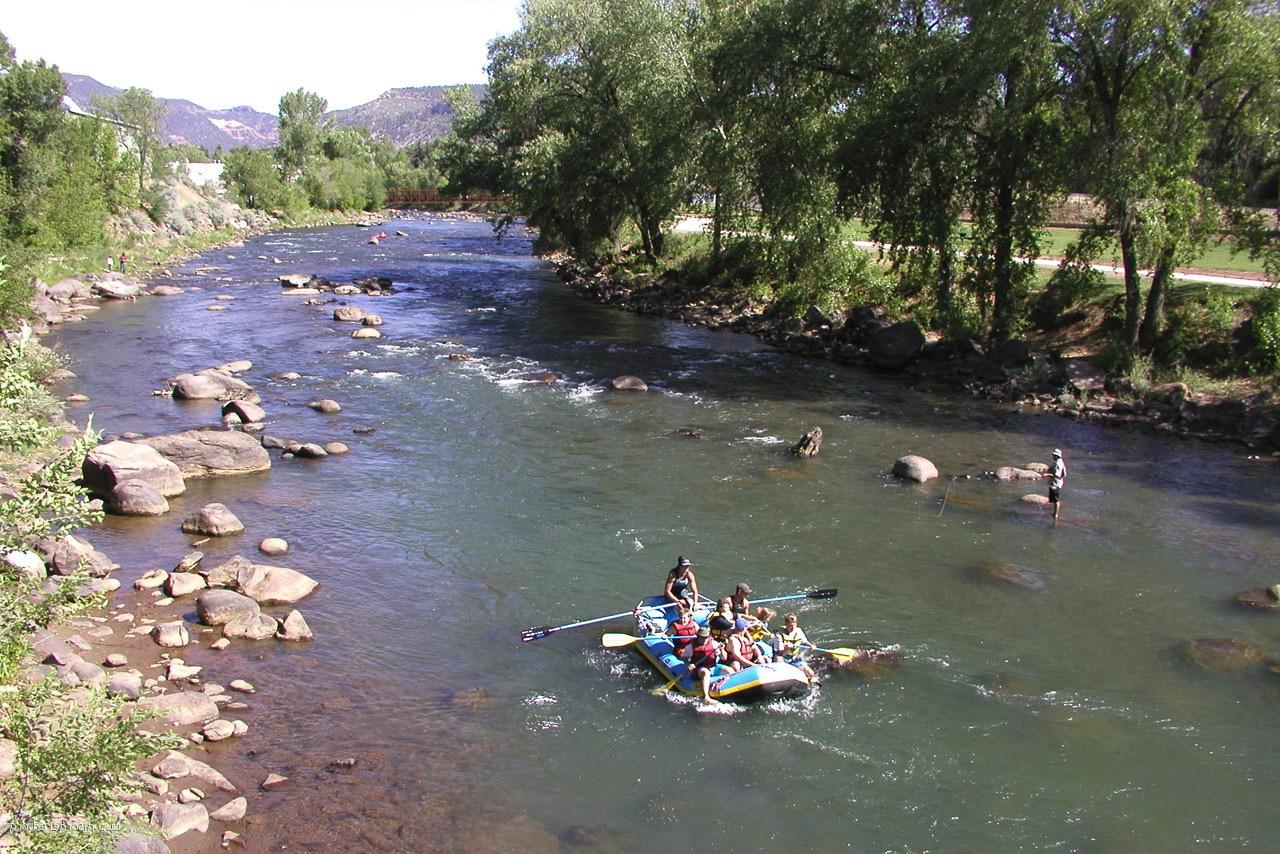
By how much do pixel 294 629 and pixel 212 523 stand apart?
15.8 ft

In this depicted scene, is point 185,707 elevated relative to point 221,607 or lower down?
lower down

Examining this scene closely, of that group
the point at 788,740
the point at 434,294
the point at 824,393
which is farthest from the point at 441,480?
the point at 434,294

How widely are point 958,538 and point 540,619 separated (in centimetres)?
888

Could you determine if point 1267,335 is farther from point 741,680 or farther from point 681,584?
point 741,680

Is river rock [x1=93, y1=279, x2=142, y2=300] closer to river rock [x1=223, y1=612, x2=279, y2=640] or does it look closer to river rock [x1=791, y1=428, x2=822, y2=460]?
river rock [x1=791, y1=428, x2=822, y2=460]

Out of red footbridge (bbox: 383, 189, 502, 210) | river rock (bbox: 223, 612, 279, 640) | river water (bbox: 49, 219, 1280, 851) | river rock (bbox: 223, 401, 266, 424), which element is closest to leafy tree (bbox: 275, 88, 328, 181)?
red footbridge (bbox: 383, 189, 502, 210)

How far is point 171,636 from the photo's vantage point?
594 inches

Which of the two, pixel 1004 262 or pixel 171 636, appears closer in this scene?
pixel 171 636

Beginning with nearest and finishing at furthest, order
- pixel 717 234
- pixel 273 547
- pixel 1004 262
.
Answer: pixel 273 547
pixel 1004 262
pixel 717 234

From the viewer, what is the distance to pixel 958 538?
19828mm

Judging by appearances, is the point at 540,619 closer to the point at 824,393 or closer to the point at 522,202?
the point at 824,393

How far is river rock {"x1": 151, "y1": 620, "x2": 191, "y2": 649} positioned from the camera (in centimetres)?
1500

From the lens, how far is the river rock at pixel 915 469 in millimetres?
23031

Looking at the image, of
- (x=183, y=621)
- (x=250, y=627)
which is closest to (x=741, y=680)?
(x=250, y=627)
